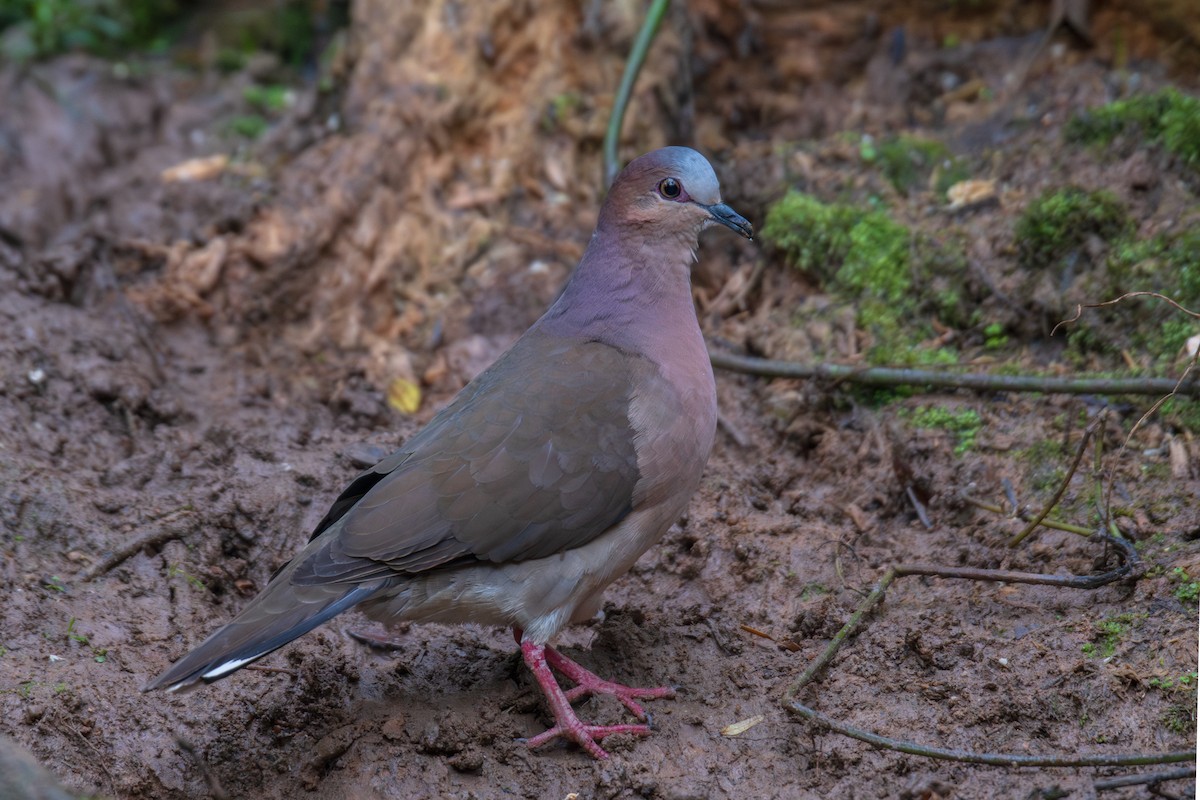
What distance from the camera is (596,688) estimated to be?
3975 mm

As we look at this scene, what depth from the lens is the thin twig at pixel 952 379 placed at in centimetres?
434

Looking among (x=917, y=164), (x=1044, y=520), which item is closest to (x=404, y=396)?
(x=917, y=164)

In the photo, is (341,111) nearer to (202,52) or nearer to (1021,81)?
(202,52)

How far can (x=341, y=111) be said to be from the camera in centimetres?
677

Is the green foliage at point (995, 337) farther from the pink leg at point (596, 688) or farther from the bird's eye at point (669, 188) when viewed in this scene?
the pink leg at point (596, 688)

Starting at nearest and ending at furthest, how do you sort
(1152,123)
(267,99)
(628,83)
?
(1152,123) < (628,83) < (267,99)

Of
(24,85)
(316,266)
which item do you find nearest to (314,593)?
(316,266)

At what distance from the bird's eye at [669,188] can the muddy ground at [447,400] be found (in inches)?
50.1

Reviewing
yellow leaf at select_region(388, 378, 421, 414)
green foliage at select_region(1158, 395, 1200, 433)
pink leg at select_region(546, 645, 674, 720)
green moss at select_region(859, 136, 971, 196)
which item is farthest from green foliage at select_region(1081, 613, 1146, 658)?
yellow leaf at select_region(388, 378, 421, 414)

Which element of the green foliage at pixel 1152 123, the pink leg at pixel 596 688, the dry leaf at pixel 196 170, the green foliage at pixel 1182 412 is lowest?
the pink leg at pixel 596 688

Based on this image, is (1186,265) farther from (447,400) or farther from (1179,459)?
(447,400)

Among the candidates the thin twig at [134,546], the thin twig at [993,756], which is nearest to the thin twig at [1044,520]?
the thin twig at [993,756]

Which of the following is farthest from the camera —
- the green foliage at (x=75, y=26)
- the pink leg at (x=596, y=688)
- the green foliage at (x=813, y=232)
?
the green foliage at (x=75, y=26)

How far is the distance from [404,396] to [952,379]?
2.59 m
